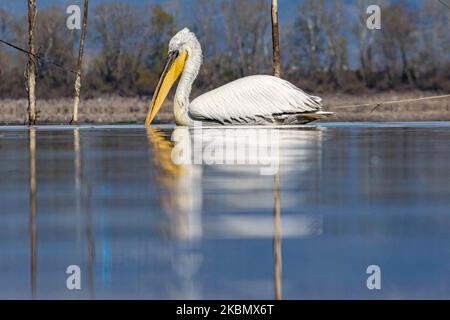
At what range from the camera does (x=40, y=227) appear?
607cm

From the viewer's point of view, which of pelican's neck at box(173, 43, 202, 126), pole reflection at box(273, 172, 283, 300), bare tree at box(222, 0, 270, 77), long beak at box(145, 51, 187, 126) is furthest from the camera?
bare tree at box(222, 0, 270, 77)

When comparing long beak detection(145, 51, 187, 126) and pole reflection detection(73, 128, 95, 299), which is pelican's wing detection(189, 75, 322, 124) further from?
pole reflection detection(73, 128, 95, 299)

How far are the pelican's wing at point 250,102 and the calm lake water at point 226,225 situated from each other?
24.5 feet

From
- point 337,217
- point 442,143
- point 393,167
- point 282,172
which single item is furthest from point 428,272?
point 442,143

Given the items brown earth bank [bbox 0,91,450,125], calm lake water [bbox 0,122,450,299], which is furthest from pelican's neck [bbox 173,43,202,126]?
calm lake water [bbox 0,122,450,299]

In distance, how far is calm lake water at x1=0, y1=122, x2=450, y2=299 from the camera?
4.51 meters

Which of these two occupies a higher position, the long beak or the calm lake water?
the long beak

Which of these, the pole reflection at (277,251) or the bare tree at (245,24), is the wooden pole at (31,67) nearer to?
the pole reflection at (277,251)

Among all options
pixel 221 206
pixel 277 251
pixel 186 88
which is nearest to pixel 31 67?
pixel 186 88

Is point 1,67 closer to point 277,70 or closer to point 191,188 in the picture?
point 277,70

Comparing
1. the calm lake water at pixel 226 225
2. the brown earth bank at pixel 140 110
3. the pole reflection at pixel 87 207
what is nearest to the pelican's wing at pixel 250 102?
the pole reflection at pixel 87 207

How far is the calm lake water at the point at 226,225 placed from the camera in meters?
4.51

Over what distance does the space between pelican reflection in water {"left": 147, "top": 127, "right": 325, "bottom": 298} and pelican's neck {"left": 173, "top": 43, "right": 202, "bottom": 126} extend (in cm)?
792
